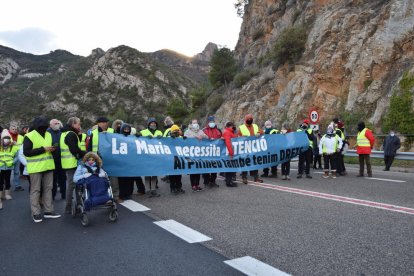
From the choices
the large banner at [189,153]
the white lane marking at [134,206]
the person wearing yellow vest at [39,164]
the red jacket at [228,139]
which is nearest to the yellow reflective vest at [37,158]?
the person wearing yellow vest at [39,164]

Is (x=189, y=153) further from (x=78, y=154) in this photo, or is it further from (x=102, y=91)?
(x=102, y=91)

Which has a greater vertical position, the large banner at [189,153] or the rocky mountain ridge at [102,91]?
the rocky mountain ridge at [102,91]

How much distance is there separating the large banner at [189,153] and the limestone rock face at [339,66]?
11.1m

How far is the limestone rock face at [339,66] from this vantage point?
2144 cm

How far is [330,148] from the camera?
37.0ft

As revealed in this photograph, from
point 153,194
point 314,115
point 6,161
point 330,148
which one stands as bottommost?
point 153,194

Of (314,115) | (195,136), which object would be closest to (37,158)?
(195,136)

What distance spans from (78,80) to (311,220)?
12769cm

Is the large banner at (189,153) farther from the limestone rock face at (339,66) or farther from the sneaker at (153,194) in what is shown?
the limestone rock face at (339,66)

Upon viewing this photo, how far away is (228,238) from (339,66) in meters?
23.0

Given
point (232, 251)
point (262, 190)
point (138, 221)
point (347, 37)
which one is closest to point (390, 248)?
point (232, 251)

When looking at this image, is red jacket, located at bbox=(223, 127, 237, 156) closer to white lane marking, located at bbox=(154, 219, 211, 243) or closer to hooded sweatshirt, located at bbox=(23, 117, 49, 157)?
white lane marking, located at bbox=(154, 219, 211, 243)

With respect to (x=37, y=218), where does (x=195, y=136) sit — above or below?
above

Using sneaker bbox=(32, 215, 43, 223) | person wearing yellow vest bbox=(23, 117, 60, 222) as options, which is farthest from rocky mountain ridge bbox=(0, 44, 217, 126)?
sneaker bbox=(32, 215, 43, 223)
